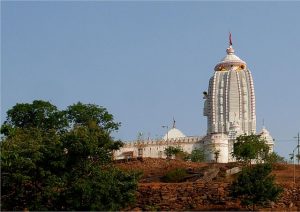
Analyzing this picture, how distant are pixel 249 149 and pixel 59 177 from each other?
17.4 meters

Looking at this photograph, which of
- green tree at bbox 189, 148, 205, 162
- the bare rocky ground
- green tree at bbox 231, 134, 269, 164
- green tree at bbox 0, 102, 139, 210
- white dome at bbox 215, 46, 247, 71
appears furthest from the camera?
white dome at bbox 215, 46, 247, 71

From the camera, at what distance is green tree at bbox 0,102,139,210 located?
101 feet

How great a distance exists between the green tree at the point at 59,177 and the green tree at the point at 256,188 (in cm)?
536

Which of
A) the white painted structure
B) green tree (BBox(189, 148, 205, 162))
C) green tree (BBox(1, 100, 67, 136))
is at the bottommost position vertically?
green tree (BBox(189, 148, 205, 162))

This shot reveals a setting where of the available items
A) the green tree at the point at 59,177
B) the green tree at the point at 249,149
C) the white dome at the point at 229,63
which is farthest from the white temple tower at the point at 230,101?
the green tree at the point at 59,177

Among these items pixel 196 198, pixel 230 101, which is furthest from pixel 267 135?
pixel 196 198

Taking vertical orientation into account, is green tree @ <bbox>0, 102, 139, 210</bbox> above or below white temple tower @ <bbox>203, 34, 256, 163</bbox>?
below

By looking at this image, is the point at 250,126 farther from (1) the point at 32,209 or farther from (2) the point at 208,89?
(1) the point at 32,209

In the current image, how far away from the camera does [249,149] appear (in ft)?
150

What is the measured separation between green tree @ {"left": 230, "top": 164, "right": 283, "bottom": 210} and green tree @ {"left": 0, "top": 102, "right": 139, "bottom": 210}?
5360mm

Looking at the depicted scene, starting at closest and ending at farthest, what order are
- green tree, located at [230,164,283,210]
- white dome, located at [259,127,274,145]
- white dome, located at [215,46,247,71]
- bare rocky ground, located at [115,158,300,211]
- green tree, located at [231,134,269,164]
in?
green tree, located at [230,164,283,210] → bare rocky ground, located at [115,158,300,211] → green tree, located at [231,134,269,164] → white dome, located at [259,127,274,145] → white dome, located at [215,46,247,71]

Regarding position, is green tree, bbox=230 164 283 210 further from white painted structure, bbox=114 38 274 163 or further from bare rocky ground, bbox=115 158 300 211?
white painted structure, bbox=114 38 274 163

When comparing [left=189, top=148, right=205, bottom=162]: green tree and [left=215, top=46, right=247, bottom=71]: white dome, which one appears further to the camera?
[left=215, top=46, right=247, bottom=71]: white dome

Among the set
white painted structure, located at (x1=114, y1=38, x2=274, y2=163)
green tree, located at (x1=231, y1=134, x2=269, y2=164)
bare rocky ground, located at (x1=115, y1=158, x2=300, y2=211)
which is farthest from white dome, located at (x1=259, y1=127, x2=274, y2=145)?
bare rocky ground, located at (x1=115, y1=158, x2=300, y2=211)
